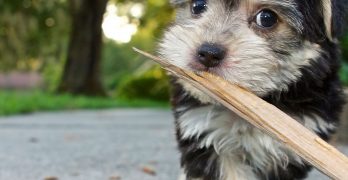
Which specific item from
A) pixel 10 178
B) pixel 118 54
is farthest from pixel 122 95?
pixel 118 54

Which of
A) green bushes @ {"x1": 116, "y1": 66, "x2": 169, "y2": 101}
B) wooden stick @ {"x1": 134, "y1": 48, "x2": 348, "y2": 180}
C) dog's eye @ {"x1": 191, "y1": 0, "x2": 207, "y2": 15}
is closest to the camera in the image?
wooden stick @ {"x1": 134, "y1": 48, "x2": 348, "y2": 180}

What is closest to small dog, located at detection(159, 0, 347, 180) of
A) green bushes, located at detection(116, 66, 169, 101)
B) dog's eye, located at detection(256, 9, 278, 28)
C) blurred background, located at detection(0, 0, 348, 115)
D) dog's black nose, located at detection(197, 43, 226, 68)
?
dog's eye, located at detection(256, 9, 278, 28)

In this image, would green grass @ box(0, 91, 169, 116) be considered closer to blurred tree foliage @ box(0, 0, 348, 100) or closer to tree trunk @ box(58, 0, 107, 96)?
blurred tree foliage @ box(0, 0, 348, 100)

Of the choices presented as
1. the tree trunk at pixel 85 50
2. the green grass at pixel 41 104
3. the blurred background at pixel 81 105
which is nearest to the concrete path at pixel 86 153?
the blurred background at pixel 81 105

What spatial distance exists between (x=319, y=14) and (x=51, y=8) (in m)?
18.8

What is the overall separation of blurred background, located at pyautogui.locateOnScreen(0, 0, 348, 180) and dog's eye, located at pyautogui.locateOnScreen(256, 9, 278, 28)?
613 mm

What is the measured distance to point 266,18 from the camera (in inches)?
138

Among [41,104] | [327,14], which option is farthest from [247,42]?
[41,104]

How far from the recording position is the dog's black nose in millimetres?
3061

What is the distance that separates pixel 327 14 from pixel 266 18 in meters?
0.38

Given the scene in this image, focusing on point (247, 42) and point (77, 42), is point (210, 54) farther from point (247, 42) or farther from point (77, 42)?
point (77, 42)

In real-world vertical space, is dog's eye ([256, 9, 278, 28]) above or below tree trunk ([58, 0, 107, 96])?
above

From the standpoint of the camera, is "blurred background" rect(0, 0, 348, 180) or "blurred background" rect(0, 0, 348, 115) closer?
"blurred background" rect(0, 0, 348, 180)

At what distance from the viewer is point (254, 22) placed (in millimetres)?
3525
